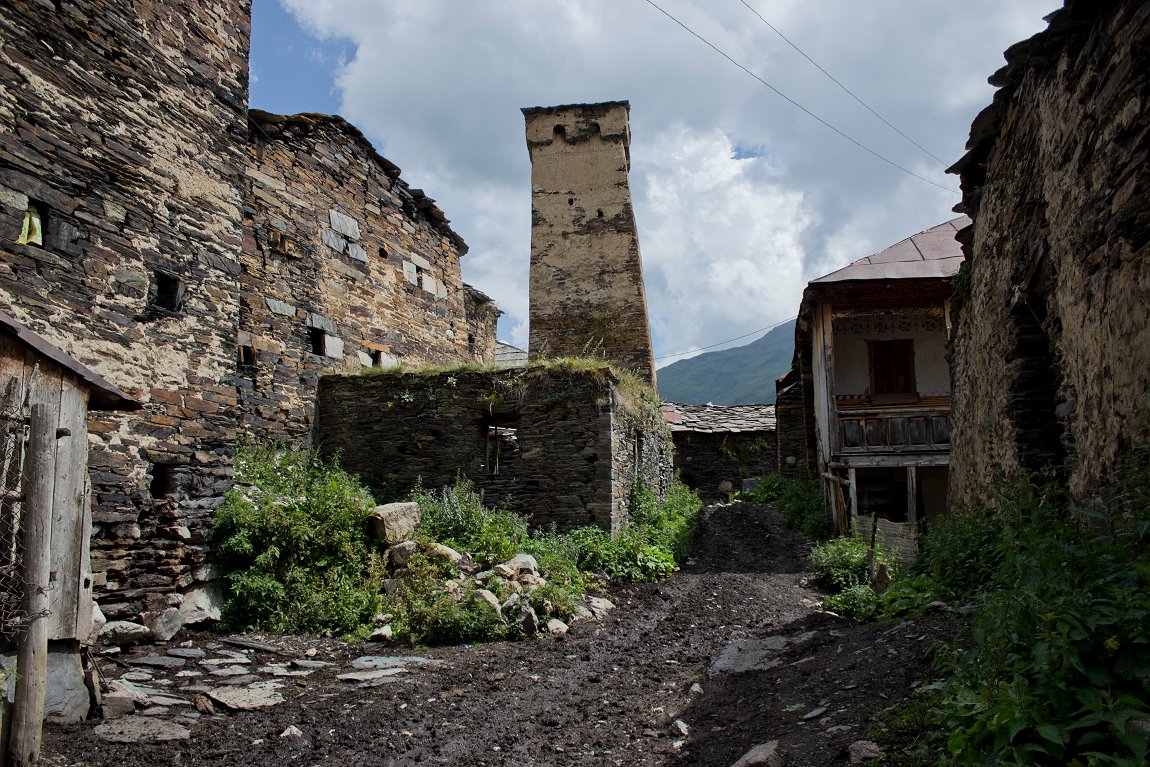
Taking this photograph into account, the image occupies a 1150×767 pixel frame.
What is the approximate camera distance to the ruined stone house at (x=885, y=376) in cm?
1328

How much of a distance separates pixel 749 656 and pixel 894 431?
8504 millimetres

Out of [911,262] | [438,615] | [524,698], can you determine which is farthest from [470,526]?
[911,262]

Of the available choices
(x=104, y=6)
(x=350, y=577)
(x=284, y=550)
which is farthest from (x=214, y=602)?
(x=104, y=6)

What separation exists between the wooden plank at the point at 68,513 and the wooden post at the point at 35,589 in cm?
12

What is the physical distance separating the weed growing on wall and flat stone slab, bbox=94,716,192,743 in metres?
4.50

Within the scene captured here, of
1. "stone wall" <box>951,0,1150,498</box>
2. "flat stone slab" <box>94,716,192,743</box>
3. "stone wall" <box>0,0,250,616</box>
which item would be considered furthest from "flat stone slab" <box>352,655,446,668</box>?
"stone wall" <box>951,0,1150,498</box>

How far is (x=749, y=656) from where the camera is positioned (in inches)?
256

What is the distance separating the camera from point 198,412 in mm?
7961

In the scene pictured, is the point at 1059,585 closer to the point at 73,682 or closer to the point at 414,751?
the point at 414,751

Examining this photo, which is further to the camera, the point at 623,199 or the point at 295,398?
the point at 623,199

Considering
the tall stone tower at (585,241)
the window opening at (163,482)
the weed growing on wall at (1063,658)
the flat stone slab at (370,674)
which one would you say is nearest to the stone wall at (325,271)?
the window opening at (163,482)

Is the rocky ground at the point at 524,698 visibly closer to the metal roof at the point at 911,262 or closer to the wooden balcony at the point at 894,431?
the wooden balcony at the point at 894,431

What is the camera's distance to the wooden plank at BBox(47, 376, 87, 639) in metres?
4.68

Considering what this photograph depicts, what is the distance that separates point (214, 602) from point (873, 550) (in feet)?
24.9
